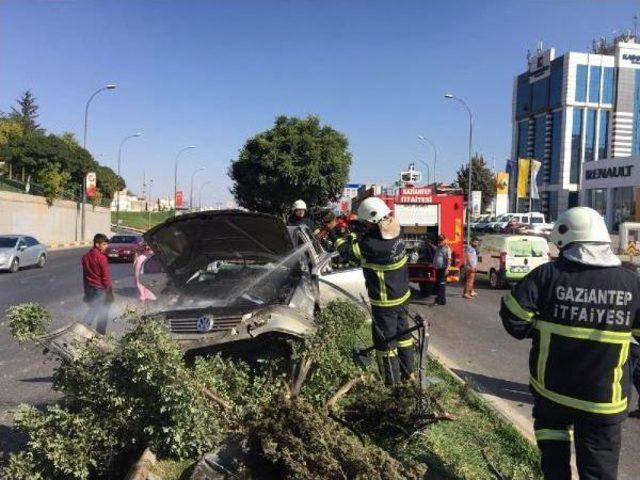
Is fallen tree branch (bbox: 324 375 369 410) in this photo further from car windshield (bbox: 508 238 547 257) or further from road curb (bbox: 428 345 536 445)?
car windshield (bbox: 508 238 547 257)

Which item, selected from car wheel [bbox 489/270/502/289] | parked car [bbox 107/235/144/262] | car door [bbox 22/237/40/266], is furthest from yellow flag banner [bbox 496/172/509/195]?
car door [bbox 22/237/40/266]

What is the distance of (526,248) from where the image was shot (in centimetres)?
1711

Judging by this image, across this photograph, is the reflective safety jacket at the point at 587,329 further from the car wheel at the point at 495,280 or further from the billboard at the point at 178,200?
the billboard at the point at 178,200

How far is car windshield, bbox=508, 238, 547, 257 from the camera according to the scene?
17062mm

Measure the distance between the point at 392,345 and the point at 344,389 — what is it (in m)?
1.22

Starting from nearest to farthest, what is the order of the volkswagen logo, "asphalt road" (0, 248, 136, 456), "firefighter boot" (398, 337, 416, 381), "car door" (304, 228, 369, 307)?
the volkswagen logo < "firefighter boot" (398, 337, 416, 381) < "asphalt road" (0, 248, 136, 456) < "car door" (304, 228, 369, 307)

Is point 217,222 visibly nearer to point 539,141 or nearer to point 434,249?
point 434,249

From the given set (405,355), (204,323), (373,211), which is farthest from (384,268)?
(204,323)

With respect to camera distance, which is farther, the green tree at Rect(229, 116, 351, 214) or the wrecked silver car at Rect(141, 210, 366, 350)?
the green tree at Rect(229, 116, 351, 214)

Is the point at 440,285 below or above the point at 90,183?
below

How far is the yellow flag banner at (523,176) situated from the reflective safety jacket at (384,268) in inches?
1376

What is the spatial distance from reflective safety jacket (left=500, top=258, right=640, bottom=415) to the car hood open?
306 centimetres

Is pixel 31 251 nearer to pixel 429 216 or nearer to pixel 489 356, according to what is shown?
pixel 429 216

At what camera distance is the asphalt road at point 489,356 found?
5.70 m
